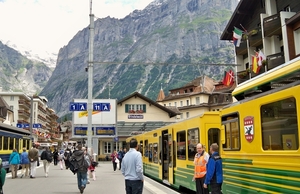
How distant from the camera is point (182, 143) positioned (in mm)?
14516

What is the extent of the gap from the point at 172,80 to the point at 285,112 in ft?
566

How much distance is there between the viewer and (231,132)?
912 cm

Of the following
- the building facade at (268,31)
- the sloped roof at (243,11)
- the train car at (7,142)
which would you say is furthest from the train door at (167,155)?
the sloped roof at (243,11)

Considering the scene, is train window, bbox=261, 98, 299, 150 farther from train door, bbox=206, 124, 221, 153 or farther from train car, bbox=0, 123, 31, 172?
train car, bbox=0, 123, 31, 172

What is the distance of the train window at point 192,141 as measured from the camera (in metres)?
12.7

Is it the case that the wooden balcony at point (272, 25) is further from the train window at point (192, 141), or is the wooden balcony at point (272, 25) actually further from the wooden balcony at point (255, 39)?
the train window at point (192, 141)

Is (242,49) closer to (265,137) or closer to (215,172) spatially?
(215,172)

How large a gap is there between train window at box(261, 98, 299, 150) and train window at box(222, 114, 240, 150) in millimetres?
1385

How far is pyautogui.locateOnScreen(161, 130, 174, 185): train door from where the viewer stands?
1650 centimetres

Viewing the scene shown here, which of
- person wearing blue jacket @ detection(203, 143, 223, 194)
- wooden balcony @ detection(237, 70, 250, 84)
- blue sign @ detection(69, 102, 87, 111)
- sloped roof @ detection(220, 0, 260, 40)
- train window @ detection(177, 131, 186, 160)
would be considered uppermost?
sloped roof @ detection(220, 0, 260, 40)

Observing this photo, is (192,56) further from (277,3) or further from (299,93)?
(299,93)

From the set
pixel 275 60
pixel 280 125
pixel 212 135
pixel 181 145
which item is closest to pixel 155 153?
pixel 181 145

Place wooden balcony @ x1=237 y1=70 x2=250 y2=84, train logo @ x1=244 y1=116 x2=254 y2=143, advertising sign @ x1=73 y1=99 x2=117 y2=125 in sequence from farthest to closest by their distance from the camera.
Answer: advertising sign @ x1=73 y1=99 x2=117 y2=125, wooden balcony @ x1=237 y1=70 x2=250 y2=84, train logo @ x1=244 y1=116 x2=254 y2=143

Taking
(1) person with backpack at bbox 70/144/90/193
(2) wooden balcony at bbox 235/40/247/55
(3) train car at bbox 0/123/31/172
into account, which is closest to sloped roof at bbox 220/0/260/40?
(2) wooden balcony at bbox 235/40/247/55
